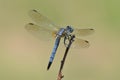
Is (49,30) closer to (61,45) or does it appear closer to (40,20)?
(40,20)

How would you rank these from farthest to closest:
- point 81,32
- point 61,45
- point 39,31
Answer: point 61,45 < point 39,31 < point 81,32

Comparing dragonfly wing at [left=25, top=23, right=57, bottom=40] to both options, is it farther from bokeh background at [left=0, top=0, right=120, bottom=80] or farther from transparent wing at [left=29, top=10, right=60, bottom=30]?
bokeh background at [left=0, top=0, right=120, bottom=80]

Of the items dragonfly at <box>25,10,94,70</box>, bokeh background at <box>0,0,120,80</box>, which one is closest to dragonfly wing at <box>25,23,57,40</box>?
dragonfly at <box>25,10,94,70</box>

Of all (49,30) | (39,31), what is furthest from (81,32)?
(39,31)

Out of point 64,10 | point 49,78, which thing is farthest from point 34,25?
point 64,10

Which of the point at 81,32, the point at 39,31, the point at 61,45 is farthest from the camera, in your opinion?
the point at 61,45
